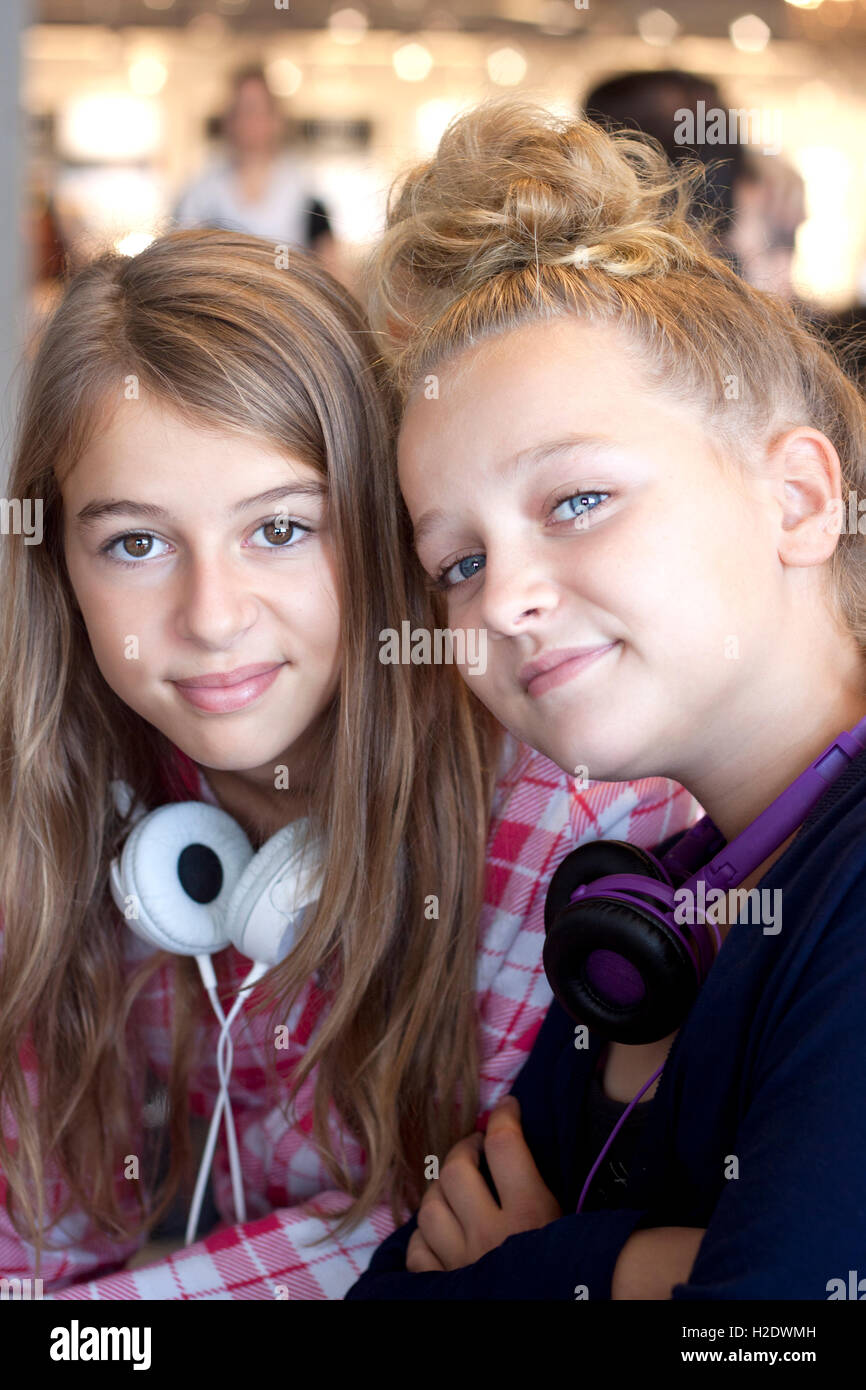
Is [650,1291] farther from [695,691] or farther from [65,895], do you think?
[65,895]

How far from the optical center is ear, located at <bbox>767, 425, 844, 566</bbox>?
36.4 inches

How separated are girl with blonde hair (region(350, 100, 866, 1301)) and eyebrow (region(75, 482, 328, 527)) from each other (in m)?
0.14

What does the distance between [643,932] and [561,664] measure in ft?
0.63

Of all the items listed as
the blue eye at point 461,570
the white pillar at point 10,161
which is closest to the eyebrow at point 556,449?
the blue eye at point 461,570

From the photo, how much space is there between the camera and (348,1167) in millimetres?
1187

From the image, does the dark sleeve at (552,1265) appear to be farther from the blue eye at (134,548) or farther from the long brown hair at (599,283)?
the blue eye at (134,548)

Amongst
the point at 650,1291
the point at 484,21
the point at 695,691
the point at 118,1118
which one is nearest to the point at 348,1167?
the point at 118,1118

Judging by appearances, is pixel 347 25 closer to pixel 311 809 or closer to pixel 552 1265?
pixel 311 809

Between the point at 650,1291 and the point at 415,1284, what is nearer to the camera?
the point at 650,1291

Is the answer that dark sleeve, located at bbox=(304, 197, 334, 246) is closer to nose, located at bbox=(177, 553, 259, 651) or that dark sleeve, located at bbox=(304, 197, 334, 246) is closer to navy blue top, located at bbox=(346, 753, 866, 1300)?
nose, located at bbox=(177, 553, 259, 651)

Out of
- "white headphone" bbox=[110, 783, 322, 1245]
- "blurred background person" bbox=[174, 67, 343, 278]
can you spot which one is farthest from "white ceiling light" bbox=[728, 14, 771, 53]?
"white headphone" bbox=[110, 783, 322, 1245]

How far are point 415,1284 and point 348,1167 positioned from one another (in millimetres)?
247

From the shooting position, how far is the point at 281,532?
3.61 ft

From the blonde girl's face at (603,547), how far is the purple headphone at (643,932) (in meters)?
0.08
